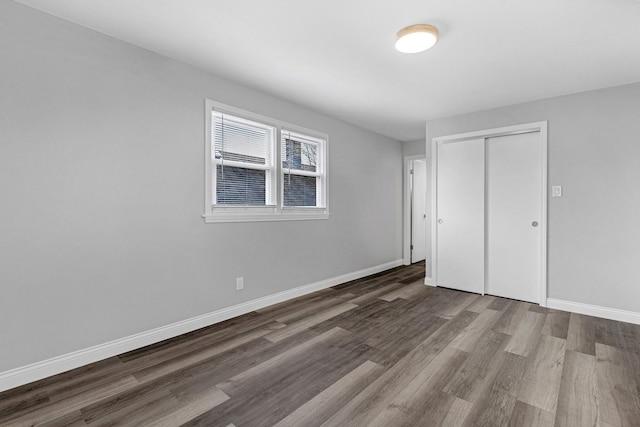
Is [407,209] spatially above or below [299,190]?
below

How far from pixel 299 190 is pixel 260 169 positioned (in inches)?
27.2

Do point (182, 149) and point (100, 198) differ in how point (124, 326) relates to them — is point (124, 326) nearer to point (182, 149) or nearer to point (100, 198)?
point (100, 198)

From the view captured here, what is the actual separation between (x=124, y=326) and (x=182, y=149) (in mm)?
1588

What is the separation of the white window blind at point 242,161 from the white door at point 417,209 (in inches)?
140

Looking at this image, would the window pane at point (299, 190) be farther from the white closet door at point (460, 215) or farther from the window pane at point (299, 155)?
the white closet door at point (460, 215)

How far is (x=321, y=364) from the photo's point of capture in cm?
221

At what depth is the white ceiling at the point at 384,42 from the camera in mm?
1973

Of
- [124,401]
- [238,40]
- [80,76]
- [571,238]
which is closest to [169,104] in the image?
[80,76]

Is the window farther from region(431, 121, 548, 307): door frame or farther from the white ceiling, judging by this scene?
region(431, 121, 548, 307): door frame

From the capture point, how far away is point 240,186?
10.6 ft

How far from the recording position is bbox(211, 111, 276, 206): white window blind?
304 cm

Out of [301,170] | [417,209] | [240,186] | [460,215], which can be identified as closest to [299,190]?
[301,170]

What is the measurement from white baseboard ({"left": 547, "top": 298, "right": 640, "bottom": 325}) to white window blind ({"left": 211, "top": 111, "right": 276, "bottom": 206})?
3.61 m

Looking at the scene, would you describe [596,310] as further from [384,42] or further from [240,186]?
[240,186]
